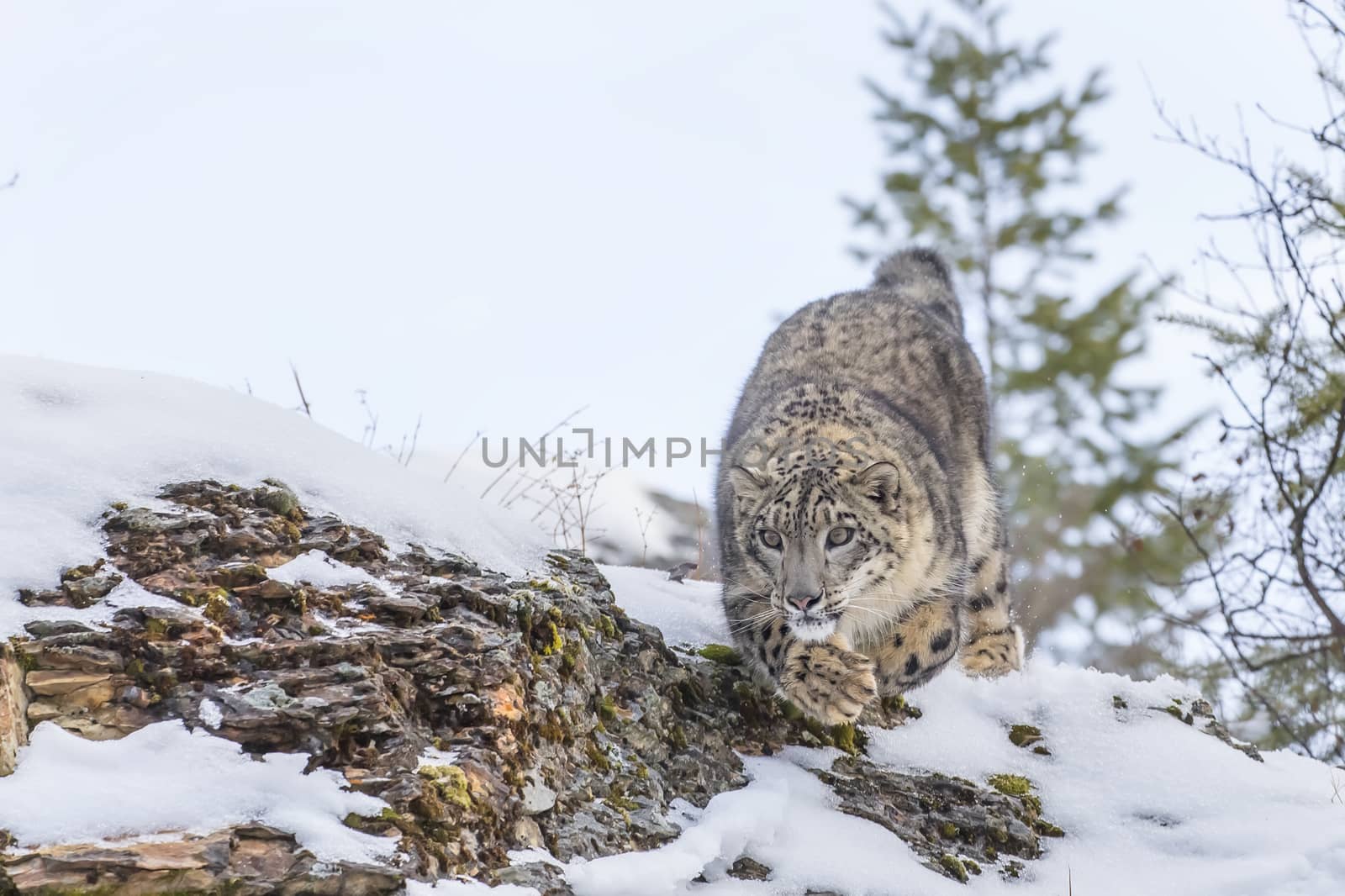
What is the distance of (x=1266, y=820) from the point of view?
15.8 feet

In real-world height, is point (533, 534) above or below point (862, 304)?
below

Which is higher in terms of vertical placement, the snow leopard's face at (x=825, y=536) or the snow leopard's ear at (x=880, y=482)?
the snow leopard's ear at (x=880, y=482)

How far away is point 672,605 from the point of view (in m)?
5.98

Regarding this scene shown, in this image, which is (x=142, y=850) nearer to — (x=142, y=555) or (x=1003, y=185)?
(x=142, y=555)

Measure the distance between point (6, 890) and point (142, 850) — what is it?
29cm

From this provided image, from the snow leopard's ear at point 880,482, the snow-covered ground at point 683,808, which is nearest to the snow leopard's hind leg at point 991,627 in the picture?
the snow-covered ground at point 683,808

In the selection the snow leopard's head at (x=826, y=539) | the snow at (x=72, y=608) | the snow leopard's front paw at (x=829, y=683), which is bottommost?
the snow leopard's front paw at (x=829, y=683)

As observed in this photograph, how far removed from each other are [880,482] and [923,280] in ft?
12.3

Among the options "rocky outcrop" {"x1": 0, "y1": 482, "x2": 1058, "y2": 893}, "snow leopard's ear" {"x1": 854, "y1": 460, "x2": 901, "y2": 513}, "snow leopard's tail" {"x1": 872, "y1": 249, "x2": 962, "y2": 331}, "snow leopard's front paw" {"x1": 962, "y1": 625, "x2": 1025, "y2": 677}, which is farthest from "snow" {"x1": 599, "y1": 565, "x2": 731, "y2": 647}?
"snow leopard's tail" {"x1": 872, "y1": 249, "x2": 962, "y2": 331}

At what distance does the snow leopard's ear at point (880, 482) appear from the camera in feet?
18.7

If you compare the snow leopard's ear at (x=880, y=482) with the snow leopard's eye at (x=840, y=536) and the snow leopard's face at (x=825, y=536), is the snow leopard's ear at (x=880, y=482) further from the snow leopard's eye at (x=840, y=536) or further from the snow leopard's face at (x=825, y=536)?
the snow leopard's eye at (x=840, y=536)

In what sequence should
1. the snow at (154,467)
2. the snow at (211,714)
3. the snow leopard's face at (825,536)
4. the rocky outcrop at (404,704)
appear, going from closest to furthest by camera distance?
the rocky outcrop at (404,704)
the snow at (211,714)
the snow at (154,467)
the snow leopard's face at (825,536)

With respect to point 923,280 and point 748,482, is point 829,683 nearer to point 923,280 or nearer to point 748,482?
point 748,482

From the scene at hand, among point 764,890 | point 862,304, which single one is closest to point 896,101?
point 862,304
